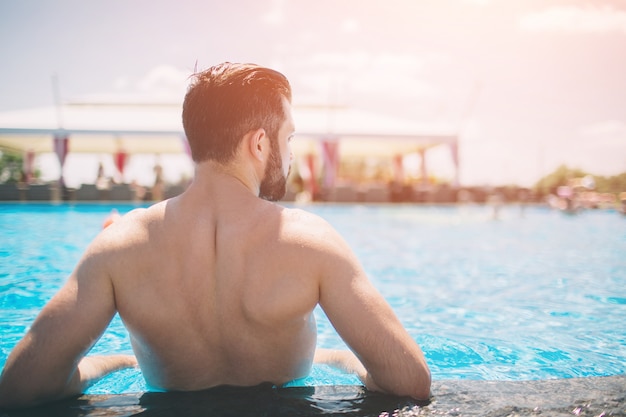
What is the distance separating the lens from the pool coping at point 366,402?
37.7 inches

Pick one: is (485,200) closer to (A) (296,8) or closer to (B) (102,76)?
(A) (296,8)

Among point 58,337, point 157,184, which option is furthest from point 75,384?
point 157,184

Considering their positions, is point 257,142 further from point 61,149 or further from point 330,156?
point 61,149

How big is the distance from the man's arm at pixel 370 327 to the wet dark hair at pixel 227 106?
368 millimetres

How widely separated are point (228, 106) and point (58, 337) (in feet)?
2.16

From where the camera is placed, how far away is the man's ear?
3.72ft

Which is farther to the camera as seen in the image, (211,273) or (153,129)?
(153,129)

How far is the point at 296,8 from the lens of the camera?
10.0m

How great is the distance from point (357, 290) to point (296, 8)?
10230 mm

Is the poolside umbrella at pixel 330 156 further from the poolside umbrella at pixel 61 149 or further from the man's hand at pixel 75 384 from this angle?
the man's hand at pixel 75 384

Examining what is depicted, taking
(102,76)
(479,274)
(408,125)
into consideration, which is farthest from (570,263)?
(408,125)

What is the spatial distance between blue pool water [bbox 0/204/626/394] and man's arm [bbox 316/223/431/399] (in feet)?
1.68

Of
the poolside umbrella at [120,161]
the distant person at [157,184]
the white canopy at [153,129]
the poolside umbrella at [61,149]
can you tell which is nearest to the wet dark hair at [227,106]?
the distant person at [157,184]

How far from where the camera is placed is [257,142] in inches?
45.1
